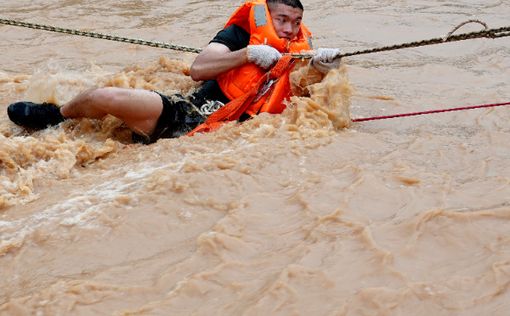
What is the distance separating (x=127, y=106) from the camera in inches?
152

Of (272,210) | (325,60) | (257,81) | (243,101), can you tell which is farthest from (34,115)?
(272,210)

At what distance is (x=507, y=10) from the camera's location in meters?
7.37

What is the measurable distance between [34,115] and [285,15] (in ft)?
6.14

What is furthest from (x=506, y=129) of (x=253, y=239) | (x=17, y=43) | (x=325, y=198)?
(x=17, y=43)

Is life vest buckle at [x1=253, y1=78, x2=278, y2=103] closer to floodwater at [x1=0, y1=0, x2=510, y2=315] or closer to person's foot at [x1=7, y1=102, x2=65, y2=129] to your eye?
floodwater at [x1=0, y1=0, x2=510, y2=315]

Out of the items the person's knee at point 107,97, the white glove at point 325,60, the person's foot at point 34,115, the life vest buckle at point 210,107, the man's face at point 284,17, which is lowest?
the life vest buckle at point 210,107

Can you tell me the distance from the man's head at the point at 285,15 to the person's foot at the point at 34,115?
5.37 feet

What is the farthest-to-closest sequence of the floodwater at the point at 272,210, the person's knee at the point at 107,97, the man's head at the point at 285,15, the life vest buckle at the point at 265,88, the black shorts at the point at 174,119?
the man's head at the point at 285,15 → the life vest buckle at the point at 265,88 → the black shorts at the point at 174,119 → the person's knee at the point at 107,97 → the floodwater at the point at 272,210

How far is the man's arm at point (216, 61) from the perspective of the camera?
4.06m

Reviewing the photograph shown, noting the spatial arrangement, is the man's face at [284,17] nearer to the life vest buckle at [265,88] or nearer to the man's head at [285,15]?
the man's head at [285,15]

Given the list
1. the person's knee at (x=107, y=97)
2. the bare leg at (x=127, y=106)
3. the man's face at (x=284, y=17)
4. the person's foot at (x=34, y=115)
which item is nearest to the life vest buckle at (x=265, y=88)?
the man's face at (x=284, y=17)

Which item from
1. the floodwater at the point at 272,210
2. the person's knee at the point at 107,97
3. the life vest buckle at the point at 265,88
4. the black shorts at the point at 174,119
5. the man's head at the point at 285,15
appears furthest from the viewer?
the man's head at the point at 285,15

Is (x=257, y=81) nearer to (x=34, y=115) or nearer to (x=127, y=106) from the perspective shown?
(x=127, y=106)

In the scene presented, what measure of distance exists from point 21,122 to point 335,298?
2.85 m
